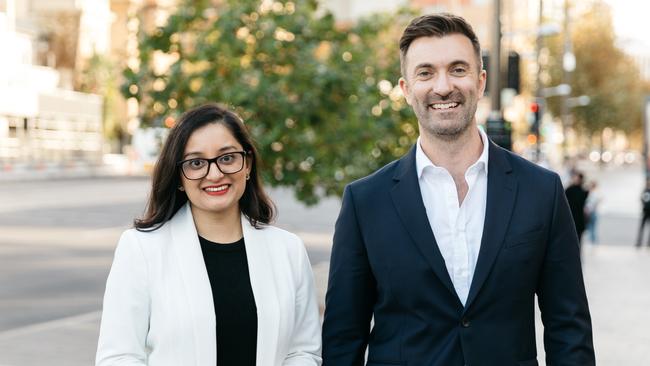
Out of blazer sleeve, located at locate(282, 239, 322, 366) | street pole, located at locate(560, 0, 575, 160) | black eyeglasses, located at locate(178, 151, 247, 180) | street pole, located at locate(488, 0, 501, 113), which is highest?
street pole, located at locate(560, 0, 575, 160)

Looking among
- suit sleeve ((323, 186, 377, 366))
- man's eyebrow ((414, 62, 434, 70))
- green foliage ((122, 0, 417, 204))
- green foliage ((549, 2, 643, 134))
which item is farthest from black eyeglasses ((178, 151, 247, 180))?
green foliage ((549, 2, 643, 134))

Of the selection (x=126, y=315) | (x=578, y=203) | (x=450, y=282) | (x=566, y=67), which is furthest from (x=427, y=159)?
(x=566, y=67)

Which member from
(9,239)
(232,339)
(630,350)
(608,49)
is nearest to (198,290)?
(232,339)

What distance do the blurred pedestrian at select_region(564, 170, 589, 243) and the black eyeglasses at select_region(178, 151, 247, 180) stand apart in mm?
15106

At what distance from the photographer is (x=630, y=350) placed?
10.0 metres

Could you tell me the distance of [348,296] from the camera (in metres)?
3.58

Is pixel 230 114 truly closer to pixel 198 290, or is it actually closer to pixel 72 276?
pixel 198 290

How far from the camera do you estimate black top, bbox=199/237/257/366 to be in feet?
A: 11.1

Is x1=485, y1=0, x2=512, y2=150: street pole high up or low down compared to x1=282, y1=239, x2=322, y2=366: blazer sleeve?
up

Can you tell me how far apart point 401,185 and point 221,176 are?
54 centimetres

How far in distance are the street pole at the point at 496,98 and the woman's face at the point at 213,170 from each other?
13391 mm

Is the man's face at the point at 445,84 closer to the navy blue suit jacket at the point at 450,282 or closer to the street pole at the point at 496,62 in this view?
the navy blue suit jacket at the point at 450,282

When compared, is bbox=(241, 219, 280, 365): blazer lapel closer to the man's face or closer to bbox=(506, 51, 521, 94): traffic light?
the man's face

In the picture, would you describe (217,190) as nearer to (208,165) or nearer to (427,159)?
(208,165)
